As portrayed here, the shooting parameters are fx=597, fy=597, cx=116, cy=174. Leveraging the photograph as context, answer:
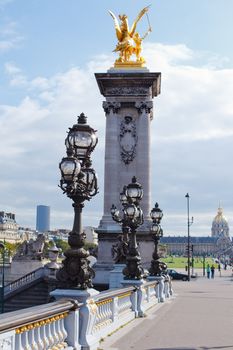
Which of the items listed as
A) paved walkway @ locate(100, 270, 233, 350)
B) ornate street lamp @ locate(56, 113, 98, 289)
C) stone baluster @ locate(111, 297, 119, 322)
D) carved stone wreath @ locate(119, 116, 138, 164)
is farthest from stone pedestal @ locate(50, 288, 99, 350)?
carved stone wreath @ locate(119, 116, 138, 164)

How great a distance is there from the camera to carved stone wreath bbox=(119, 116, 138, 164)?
155ft

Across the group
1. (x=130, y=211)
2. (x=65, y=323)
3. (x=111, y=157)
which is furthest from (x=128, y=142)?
(x=65, y=323)

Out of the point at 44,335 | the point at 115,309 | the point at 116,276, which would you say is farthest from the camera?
the point at 116,276

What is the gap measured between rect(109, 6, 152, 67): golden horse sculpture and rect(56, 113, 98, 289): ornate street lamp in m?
35.1

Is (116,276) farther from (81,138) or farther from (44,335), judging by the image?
(44,335)

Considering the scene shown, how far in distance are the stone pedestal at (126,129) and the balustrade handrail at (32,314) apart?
3434cm

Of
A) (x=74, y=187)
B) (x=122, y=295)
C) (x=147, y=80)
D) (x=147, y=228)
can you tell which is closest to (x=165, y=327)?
(x=122, y=295)

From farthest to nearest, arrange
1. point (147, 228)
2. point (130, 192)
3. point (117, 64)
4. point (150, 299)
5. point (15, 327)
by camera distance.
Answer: point (117, 64), point (147, 228), point (150, 299), point (130, 192), point (15, 327)

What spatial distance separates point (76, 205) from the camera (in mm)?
13570

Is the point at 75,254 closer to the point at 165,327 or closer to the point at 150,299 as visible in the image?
the point at 165,327

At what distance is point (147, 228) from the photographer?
45.0 meters

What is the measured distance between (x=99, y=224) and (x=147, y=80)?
11.9 metres

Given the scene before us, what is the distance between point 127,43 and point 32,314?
140 feet

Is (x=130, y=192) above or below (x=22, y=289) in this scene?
above
